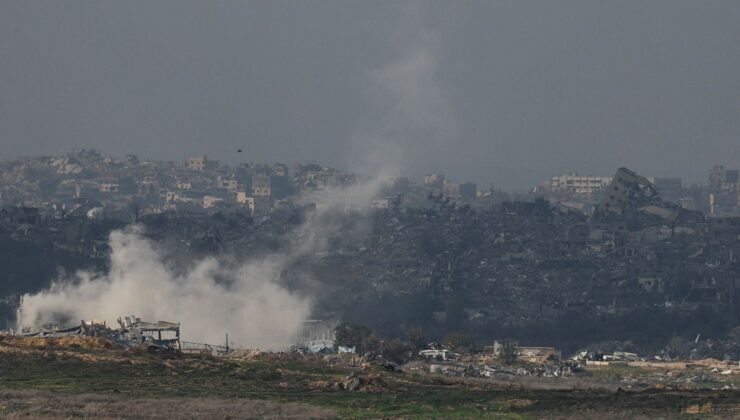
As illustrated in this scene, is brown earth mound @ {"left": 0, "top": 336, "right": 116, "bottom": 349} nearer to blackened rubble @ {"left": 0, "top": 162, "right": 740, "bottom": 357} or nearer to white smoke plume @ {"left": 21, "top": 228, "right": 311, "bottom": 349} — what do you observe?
white smoke plume @ {"left": 21, "top": 228, "right": 311, "bottom": 349}

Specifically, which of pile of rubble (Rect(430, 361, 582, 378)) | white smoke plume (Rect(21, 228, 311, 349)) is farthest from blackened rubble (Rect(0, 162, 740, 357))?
pile of rubble (Rect(430, 361, 582, 378))

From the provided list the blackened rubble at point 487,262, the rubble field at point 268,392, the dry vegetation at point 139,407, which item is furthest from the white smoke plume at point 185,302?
the dry vegetation at point 139,407

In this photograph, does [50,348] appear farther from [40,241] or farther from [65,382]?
[40,241]

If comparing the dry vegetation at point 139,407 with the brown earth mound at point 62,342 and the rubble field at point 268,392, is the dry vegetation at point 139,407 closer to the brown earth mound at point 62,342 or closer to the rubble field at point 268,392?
the rubble field at point 268,392

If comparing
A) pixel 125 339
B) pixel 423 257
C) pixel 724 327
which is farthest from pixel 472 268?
pixel 125 339

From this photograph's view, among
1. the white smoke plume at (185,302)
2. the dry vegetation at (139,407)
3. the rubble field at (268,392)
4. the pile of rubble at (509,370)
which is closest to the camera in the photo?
the dry vegetation at (139,407)

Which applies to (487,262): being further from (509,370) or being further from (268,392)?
(268,392)
